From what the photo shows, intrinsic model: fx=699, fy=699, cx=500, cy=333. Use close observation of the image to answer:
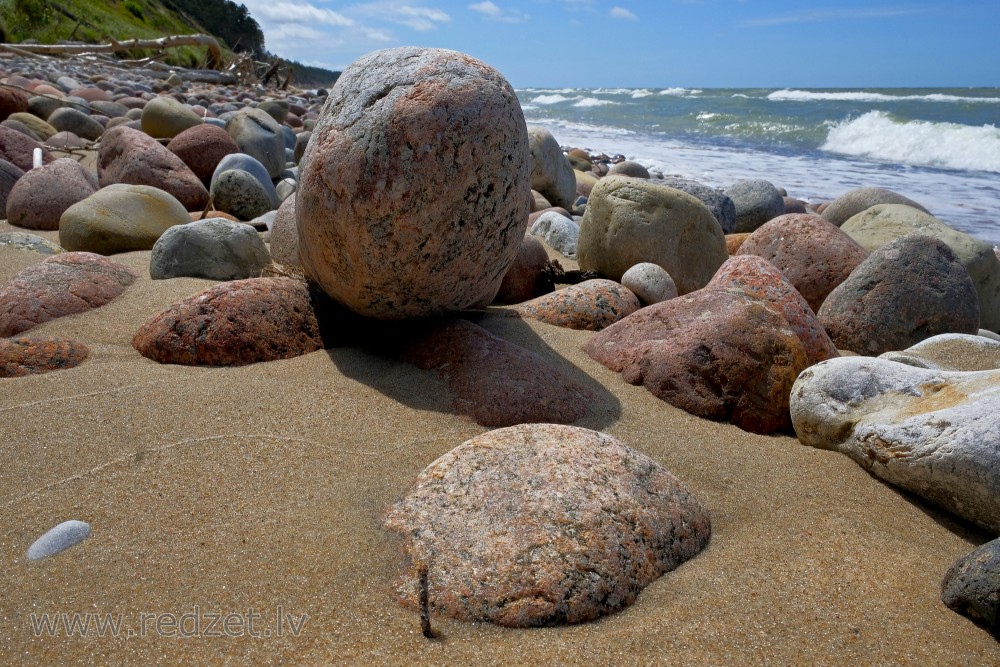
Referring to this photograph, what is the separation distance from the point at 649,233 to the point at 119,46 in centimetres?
2227

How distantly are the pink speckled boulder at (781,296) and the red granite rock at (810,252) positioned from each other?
1302 mm

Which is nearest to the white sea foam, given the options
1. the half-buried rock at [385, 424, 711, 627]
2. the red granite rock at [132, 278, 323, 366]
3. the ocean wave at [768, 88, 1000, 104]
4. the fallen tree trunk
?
the ocean wave at [768, 88, 1000, 104]

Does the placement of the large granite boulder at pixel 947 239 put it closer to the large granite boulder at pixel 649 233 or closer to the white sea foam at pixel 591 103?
the large granite boulder at pixel 649 233

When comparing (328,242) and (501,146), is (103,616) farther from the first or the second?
(501,146)

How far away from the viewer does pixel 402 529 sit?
2021mm

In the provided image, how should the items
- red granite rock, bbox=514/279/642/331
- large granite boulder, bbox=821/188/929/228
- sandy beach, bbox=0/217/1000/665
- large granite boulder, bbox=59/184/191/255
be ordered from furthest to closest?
large granite boulder, bbox=821/188/929/228 → large granite boulder, bbox=59/184/191/255 → red granite rock, bbox=514/279/642/331 → sandy beach, bbox=0/217/1000/665

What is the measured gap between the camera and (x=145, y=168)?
6.54 m

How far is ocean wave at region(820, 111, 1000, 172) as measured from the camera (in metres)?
16.8

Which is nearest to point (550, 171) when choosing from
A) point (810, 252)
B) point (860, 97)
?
point (810, 252)

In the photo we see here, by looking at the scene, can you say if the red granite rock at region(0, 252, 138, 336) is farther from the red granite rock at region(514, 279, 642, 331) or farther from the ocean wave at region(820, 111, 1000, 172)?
the ocean wave at region(820, 111, 1000, 172)

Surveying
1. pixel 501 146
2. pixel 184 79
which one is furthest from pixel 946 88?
pixel 501 146

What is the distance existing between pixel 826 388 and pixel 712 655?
→ 1.59 meters

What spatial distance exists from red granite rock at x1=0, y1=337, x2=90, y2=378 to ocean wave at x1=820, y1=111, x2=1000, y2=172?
61.1 ft

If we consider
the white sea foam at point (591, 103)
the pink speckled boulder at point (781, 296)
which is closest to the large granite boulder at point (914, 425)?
the pink speckled boulder at point (781, 296)
